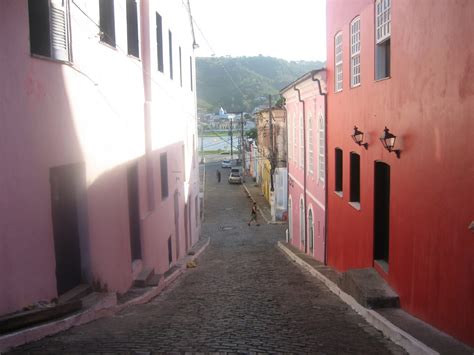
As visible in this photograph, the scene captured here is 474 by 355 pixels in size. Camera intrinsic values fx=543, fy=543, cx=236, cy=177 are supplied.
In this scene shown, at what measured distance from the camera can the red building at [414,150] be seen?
5.50m

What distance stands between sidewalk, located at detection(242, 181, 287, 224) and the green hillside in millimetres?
20564

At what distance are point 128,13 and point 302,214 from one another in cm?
1065

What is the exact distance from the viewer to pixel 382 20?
8.90m

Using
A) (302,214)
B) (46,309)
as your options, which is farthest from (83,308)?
(302,214)

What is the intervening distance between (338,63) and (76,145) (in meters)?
7.56

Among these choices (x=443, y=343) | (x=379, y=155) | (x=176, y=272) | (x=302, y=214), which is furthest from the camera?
(x=302, y=214)

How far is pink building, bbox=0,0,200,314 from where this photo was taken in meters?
5.57

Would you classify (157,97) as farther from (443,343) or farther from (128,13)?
(443,343)

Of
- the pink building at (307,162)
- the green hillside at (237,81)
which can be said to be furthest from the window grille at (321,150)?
the green hillside at (237,81)

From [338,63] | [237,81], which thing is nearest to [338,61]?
[338,63]

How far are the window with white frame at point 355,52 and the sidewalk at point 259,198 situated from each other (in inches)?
781

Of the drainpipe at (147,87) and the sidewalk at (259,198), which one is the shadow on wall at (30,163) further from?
the sidewalk at (259,198)

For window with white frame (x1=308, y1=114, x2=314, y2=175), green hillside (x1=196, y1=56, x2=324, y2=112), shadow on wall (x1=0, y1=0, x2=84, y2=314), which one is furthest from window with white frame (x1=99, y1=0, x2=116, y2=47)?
green hillside (x1=196, y1=56, x2=324, y2=112)

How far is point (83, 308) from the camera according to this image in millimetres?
6758
